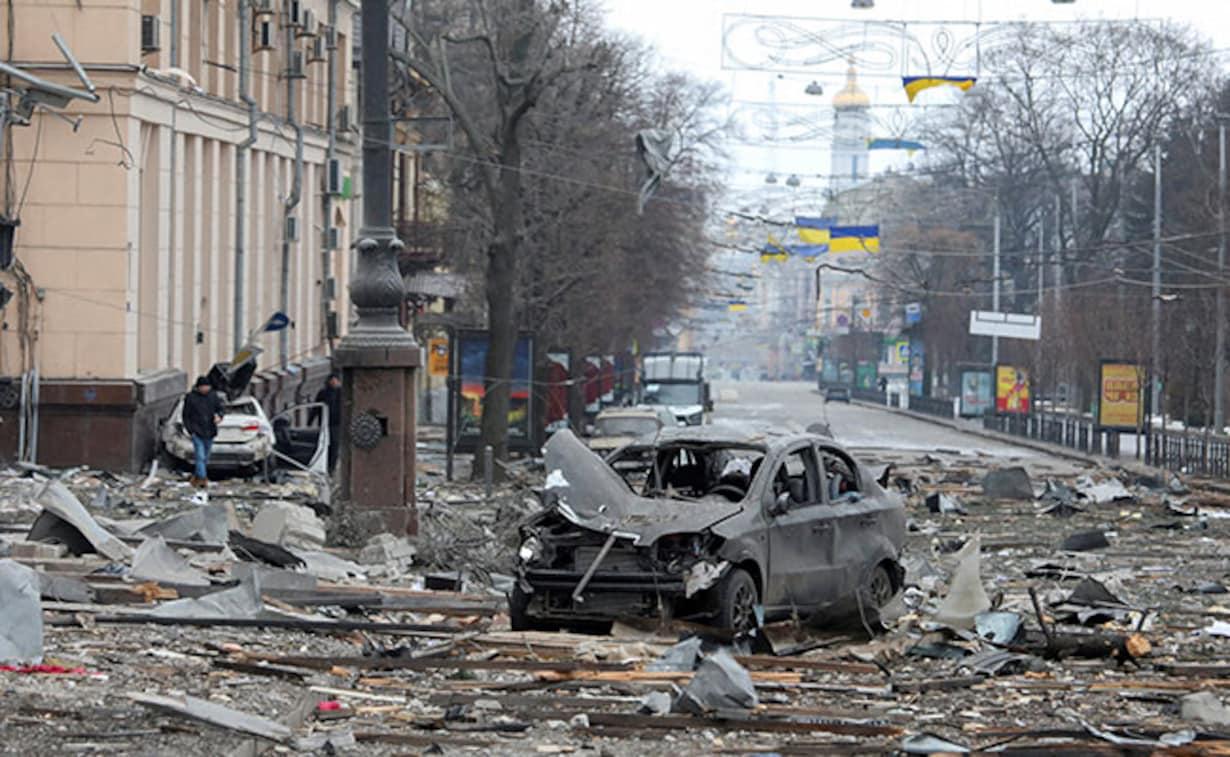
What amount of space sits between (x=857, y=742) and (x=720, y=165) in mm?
61390

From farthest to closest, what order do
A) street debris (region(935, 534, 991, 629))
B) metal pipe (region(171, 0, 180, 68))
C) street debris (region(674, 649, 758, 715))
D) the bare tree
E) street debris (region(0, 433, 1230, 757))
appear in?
the bare tree → metal pipe (region(171, 0, 180, 68)) → street debris (region(935, 534, 991, 629)) → street debris (region(674, 649, 758, 715)) → street debris (region(0, 433, 1230, 757))

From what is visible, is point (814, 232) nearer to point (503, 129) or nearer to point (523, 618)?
point (503, 129)

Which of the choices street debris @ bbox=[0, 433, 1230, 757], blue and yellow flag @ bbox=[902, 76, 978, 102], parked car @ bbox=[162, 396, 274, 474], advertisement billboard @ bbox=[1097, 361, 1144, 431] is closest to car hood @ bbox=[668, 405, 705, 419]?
advertisement billboard @ bbox=[1097, 361, 1144, 431]

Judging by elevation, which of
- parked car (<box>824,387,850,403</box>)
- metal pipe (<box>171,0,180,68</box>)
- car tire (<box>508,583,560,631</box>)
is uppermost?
metal pipe (<box>171,0,180,68</box>)

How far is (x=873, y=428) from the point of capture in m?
73.9

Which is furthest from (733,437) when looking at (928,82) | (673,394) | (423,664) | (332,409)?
(673,394)

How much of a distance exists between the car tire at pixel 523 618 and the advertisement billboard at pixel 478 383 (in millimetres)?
25049

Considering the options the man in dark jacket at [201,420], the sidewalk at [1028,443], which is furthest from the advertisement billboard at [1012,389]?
the man in dark jacket at [201,420]

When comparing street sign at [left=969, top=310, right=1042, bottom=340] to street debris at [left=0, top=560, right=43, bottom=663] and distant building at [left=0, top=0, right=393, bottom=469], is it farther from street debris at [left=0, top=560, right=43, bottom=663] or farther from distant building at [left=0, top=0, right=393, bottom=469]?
street debris at [left=0, top=560, right=43, bottom=663]

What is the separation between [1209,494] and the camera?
33.9m

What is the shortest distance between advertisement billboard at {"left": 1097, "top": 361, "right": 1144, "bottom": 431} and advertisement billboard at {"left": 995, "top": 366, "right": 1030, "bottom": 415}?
18036mm

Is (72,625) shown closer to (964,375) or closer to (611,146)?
(611,146)

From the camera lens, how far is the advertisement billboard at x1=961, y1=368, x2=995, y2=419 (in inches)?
3105

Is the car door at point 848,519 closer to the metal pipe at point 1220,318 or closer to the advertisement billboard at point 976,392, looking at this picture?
the metal pipe at point 1220,318
